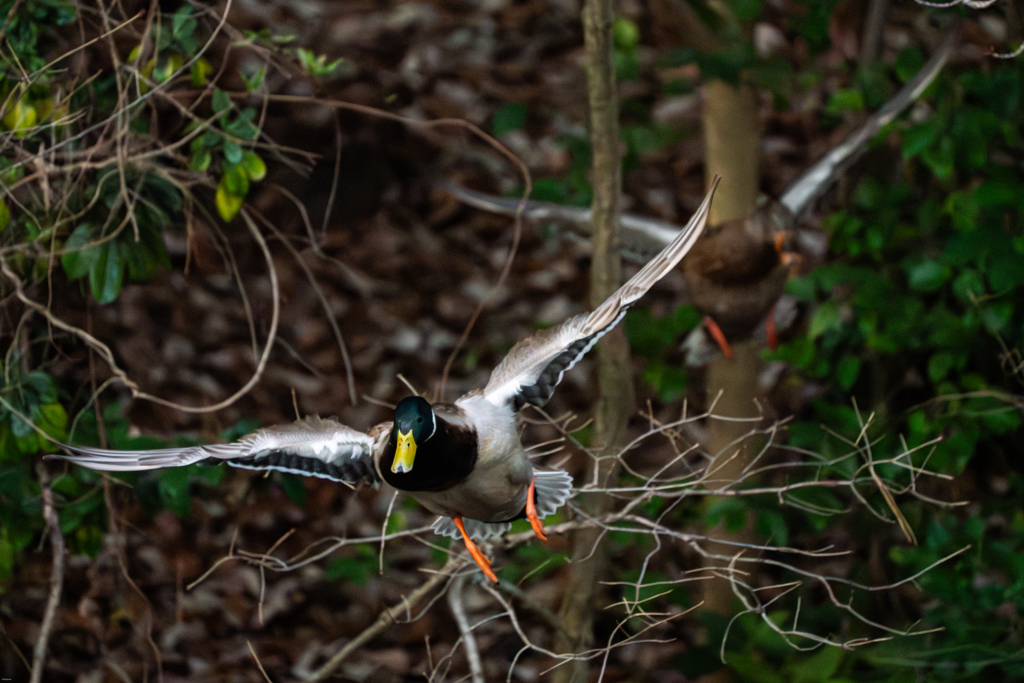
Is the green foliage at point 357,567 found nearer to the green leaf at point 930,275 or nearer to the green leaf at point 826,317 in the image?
the green leaf at point 826,317

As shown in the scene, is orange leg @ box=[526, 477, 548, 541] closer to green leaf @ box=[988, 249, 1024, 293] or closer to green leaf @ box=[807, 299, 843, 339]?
green leaf @ box=[807, 299, 843, 339]

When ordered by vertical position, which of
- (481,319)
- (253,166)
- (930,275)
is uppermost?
(253,166)

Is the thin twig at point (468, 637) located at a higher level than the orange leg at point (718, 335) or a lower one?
lower

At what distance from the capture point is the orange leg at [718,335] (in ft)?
7.05

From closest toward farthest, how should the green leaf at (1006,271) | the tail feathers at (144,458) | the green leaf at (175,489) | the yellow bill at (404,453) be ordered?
1. the yellow bill at (404,453)
2. the tail feathers at (144,458)
3. the green leaf at (175,489)
4. the green leaf at (1006,271)

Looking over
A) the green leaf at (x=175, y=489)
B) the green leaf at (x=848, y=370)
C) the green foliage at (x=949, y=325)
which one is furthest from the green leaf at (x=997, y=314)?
the green leaf at (x=175, y=489)

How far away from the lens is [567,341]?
100cm

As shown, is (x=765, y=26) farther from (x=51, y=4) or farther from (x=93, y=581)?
(x=93, y=581)

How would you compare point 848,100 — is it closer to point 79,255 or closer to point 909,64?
point 909,64

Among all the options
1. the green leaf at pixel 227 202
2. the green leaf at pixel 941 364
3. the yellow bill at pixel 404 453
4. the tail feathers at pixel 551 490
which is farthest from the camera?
the green leaf at pixel 941 364

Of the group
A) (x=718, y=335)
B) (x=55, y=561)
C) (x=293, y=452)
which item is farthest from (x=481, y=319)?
(x=293, y=452)

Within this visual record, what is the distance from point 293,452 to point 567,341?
1.28 feet

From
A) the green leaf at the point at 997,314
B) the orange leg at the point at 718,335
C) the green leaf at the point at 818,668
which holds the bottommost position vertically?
the green leaf at the point at 818,668

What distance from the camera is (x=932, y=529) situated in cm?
205
